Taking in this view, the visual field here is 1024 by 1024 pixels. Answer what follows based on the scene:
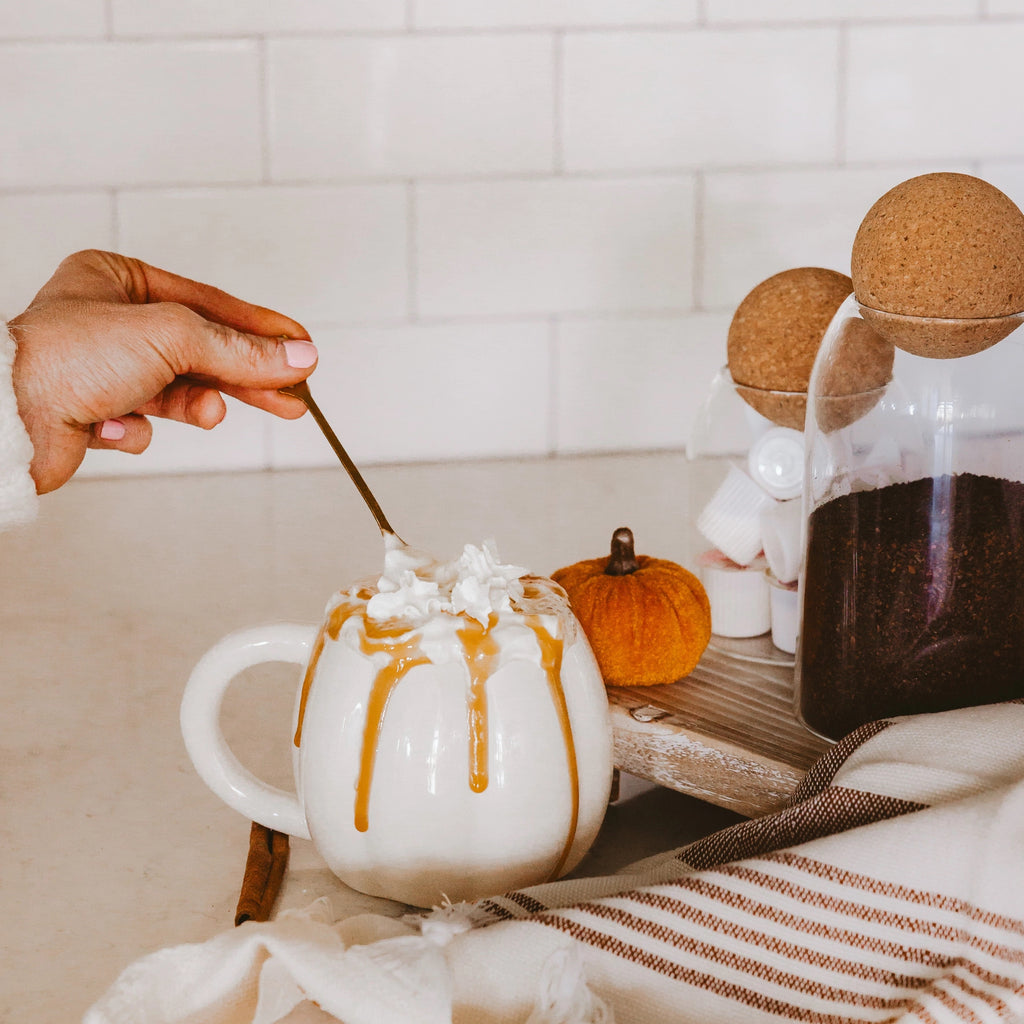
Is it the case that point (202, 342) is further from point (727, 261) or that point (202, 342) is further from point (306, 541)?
point (727, 261)

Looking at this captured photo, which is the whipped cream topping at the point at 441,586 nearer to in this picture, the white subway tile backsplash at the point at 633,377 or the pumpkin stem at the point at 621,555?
the pumpkin stem at the point at 621,555

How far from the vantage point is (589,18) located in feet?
3.33

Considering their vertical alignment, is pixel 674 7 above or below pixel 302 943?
above

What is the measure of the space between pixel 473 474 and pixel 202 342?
520 mm

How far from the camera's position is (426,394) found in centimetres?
108

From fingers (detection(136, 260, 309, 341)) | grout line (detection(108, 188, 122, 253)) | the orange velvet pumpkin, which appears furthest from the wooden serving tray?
grout line (detection(108, 188, 122, 253))

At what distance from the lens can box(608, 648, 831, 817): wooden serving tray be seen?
52 centimetres

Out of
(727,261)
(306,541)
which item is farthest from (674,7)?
(306,541)

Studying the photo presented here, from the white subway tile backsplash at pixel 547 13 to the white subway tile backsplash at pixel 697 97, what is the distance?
12mm

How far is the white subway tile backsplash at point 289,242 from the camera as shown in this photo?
3.34 ft

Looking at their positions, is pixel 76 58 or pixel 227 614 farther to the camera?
pixel 76 58

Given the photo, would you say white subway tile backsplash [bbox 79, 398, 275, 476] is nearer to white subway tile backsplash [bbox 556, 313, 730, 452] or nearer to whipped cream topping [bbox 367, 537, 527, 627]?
white subway tile backsplash [bbox 556, 313, 730, 452]

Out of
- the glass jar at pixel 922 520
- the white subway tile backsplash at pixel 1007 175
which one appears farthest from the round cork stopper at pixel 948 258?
the white subway tile backsplash at pixel 1007 175

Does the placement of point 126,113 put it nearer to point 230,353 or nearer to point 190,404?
point 190,404
